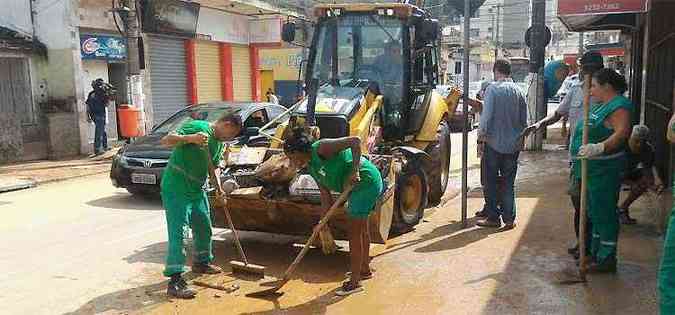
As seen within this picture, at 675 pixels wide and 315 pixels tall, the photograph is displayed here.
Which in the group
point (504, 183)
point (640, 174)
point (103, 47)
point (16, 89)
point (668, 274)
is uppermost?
point (103, 47)

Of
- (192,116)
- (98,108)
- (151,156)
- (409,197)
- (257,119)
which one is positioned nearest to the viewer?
(409,197)

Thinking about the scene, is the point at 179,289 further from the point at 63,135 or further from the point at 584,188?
the point at 63,135

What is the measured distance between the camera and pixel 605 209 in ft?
16.1

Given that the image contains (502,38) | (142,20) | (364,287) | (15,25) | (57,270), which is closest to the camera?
(364,287)

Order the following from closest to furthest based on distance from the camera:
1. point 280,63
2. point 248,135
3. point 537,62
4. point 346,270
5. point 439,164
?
point 346,270
point 439,164
point 248,135
point 537,62
point 280,63

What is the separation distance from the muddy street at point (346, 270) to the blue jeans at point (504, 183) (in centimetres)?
26

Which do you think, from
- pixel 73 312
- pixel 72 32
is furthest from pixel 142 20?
pixel 73 312

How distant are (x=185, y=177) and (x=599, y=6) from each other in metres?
5.95

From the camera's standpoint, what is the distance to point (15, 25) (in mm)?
13898

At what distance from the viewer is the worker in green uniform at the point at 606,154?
4.72 m

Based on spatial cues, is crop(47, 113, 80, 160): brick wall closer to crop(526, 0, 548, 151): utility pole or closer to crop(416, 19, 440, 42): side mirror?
crop(416, 19, 440, 42): side mirror

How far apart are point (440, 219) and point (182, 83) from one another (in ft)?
45.2

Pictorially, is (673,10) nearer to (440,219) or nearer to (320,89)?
(440,219)

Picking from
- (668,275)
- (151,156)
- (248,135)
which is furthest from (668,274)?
(151,156)
